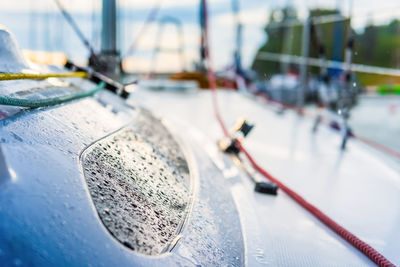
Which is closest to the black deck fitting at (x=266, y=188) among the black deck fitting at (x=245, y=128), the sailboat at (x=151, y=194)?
the sailboat at (x=151, y=194)

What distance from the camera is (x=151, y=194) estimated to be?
0.74 m

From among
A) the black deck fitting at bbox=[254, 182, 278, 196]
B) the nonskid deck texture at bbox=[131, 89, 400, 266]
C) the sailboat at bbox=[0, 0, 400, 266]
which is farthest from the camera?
the black deck fitting at bbox=[254, 182, 278, 196]

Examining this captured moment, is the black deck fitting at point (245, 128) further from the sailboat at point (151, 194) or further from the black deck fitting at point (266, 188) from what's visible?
the black deck fitting at point (266, 188)

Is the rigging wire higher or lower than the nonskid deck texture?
higher

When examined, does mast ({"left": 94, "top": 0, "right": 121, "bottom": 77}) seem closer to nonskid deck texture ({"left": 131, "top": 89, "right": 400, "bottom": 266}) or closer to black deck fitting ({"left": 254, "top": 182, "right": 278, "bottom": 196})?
nonskid deck texture ({"left": 131, "top": 89, "right": 400, "bottom": 266})

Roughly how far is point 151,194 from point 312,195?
2.02 feet

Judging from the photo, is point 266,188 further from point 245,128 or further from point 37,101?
point 37,101

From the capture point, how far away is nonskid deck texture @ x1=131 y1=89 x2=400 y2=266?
2.70 feet

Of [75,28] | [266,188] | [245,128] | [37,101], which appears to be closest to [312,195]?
[266,188]

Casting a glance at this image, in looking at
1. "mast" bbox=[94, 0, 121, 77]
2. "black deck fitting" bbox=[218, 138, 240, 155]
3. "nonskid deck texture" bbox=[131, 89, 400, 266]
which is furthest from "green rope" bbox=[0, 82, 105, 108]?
"mast" bbox=[94, 0, 121, 77]

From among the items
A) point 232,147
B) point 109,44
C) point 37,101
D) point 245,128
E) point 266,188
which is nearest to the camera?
point 37,101

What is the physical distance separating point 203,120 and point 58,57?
1.46m

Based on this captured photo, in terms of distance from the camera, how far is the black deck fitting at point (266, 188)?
3.69 ft

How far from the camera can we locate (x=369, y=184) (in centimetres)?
131
